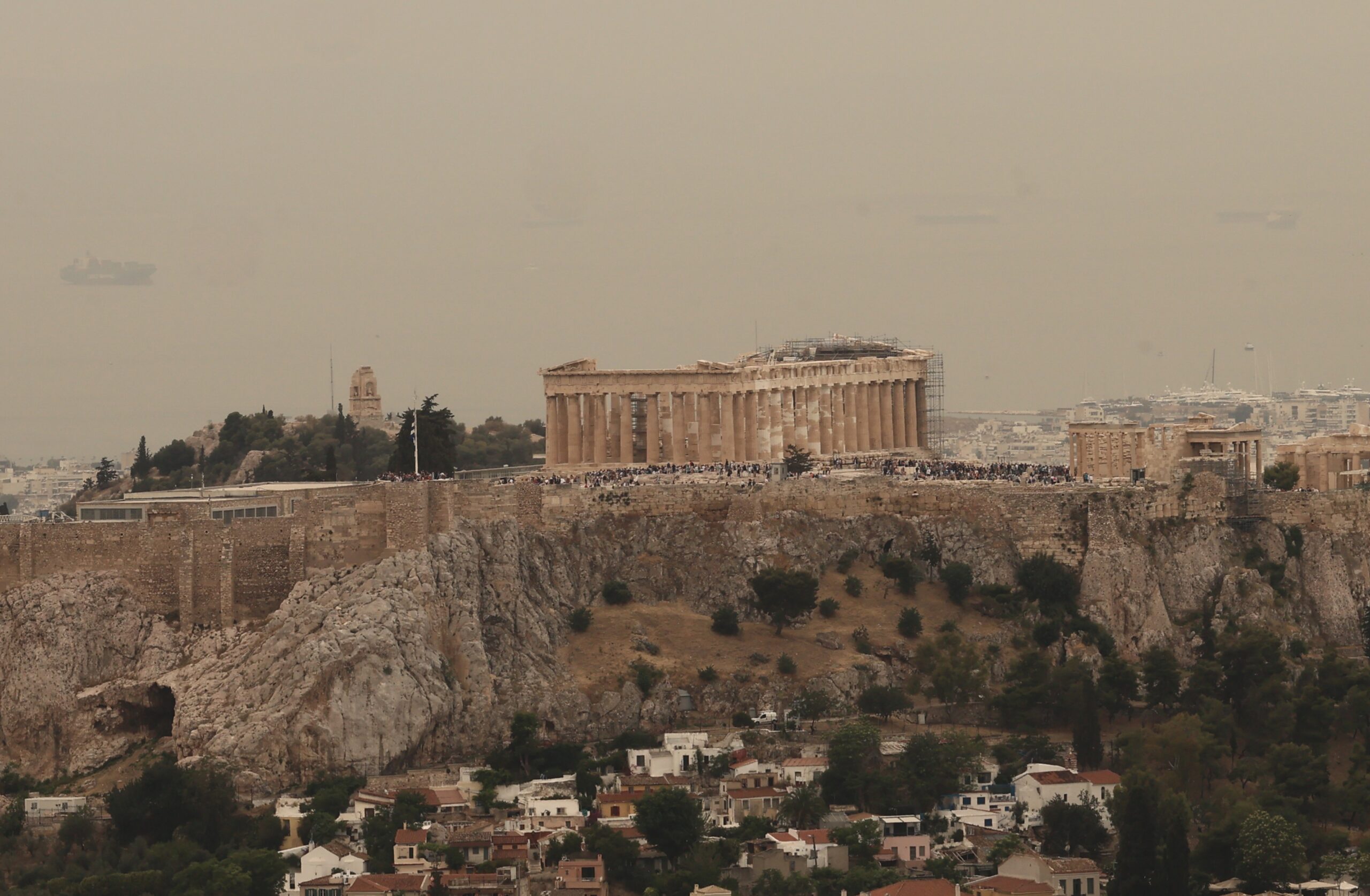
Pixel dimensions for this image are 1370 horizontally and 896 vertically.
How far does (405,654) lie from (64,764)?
11.0 m

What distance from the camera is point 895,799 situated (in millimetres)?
93375

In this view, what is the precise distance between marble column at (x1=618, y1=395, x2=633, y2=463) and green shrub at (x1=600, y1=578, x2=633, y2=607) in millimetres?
13258

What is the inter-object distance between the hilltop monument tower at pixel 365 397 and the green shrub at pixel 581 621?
72.4 metres

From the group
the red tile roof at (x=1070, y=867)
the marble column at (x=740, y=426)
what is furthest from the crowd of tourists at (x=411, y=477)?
the red tile roof at (x=1070, y=867)

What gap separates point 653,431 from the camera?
11719cm

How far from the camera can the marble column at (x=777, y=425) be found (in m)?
120

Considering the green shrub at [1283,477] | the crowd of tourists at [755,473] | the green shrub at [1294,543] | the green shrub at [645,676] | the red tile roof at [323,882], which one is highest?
the crowd of tourists at [755,473]

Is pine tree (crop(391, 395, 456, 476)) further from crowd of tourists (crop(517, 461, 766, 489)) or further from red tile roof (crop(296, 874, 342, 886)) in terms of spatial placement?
red tile roof (crop(296, 874, 342, 886))

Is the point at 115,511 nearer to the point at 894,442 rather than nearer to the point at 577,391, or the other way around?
the point at 577,391

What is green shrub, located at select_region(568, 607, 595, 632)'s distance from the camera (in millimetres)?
101188

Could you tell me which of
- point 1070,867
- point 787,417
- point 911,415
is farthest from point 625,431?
point 1070,867

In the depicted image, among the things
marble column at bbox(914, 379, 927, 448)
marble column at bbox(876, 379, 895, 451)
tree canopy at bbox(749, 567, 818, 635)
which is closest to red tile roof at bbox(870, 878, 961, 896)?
tree canopy at bbox(749, 567, 818, 635)

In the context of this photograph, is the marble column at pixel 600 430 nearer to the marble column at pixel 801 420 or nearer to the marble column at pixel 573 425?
the marble column at pixel 573 425

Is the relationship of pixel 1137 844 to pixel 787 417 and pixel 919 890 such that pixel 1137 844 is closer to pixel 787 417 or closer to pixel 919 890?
pixel 919 890
